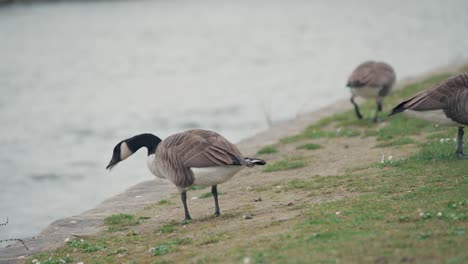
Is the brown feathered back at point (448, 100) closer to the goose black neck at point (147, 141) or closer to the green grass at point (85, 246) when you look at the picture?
the goose black neck at point (147, 141)

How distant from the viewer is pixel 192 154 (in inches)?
328

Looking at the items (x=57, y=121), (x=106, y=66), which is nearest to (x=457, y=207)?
(x=57, y=121)

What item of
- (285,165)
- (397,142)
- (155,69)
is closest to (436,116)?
(397,142)

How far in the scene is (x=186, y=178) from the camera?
838cm

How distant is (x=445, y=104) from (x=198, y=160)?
352cm

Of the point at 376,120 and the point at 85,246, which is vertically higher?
the point at 376,120

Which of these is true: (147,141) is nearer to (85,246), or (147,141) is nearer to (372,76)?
(85,246)

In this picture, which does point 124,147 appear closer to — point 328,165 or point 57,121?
point 328,165

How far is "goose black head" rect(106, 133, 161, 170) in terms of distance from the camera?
9078 mm

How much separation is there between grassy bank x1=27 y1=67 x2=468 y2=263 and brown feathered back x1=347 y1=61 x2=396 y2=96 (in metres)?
1.46

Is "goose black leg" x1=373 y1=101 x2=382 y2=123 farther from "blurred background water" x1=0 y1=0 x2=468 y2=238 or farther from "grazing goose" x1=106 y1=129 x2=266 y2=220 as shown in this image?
"grazing goose" x1=106 y1=129 x2=266 y2=220

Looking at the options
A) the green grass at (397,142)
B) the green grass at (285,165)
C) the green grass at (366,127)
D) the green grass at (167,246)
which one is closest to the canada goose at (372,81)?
the green grass at (366,127)

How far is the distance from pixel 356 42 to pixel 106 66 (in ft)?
41.3

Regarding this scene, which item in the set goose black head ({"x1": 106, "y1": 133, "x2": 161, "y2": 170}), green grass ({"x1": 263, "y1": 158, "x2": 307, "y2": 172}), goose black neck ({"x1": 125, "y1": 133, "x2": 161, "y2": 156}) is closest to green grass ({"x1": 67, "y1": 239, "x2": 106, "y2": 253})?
goose black head ({"x1": 106, "y1": 133, "x2": 161, "y2": 170})
